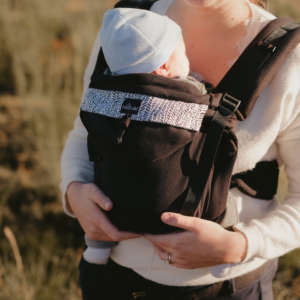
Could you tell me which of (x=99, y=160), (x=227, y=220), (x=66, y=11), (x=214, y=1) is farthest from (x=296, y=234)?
(x=66, y=11)

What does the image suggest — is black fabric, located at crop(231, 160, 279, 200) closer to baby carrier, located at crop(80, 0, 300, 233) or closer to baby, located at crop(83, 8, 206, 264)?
baby carrier, located at crop(80, 0, 300, 233)

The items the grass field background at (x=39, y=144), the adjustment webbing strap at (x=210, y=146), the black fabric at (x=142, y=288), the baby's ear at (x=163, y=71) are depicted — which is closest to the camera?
the adjustment webbing strap at (x=210, y=146)

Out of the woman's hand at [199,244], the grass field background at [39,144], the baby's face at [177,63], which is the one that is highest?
the baby's face at [177,63]

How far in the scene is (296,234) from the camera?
1276mm

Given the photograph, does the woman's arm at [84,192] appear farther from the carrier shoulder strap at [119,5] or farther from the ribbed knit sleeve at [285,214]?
the ribbed knit sleeve at [285,214]

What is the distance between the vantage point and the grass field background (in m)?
2.58

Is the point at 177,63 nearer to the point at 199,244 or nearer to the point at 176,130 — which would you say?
the point at 176,130

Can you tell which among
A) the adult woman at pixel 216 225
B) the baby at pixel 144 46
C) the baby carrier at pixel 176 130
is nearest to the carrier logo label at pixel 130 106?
the baby carrier at pixel 176 130

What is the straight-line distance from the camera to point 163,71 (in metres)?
1.24

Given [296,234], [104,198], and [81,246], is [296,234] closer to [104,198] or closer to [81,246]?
[104,198]

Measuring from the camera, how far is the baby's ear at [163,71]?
4.05ft

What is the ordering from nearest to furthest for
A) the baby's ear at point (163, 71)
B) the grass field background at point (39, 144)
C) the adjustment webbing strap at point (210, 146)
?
the adjustment webbing strap at point (210, 146), the baby's ear at point (163, 71), the grass field background at point (39, 144)

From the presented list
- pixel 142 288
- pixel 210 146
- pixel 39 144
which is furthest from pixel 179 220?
pixel 39 144

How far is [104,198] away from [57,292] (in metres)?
1.47
